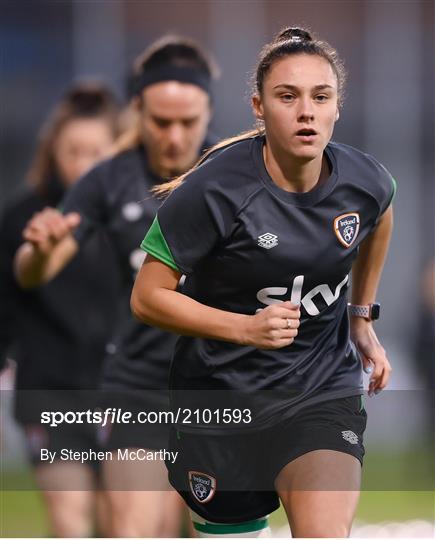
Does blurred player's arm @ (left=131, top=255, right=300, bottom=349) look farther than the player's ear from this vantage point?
No

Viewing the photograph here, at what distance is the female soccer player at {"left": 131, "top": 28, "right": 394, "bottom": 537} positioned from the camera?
3.74 meters

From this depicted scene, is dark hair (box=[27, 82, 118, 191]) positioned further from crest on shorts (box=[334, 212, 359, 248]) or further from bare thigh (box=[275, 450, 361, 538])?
bare thigh (box=[275, 450, 361, 538])

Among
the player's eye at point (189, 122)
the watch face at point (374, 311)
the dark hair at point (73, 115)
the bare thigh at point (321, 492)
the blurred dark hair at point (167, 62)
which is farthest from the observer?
the dark hair at point (73, 115)

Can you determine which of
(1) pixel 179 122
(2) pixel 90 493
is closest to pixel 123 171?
(1) pixel 179 122

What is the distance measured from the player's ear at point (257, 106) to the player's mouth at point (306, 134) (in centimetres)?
20

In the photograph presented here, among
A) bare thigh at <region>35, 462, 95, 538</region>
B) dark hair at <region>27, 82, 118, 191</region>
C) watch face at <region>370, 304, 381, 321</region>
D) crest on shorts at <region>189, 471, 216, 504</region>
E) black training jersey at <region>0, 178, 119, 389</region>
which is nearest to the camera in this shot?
crest on shorts at <region>189, 471, 216, 504</region>

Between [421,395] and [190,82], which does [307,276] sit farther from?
[421,395]

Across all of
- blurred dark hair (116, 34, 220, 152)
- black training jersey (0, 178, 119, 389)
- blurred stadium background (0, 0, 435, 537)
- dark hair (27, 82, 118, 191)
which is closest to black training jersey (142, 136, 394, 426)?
blurred dark hair (116, 34, 220, 152)

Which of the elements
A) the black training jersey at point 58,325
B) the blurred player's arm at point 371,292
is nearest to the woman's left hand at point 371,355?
the blurred player's arm at point 371,292

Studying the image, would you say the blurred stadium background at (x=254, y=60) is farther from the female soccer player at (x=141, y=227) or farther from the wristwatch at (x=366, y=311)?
the wristwatch at (x=366, y=311)

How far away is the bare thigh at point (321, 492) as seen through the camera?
3623 mm

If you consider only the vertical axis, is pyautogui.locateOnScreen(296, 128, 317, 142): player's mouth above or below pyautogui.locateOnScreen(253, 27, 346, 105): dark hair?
below

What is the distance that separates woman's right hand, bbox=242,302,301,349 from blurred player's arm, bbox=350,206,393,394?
Answer: 70cm

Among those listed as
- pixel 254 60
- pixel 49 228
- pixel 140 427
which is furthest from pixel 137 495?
pixel 254 60
